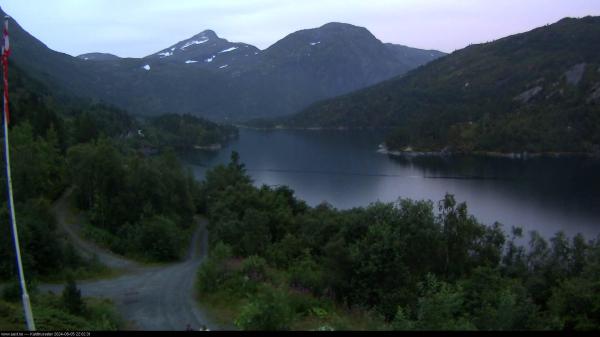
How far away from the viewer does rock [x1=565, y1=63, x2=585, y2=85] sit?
99550mm

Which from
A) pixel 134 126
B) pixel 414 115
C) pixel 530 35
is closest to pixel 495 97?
pixel 414 115

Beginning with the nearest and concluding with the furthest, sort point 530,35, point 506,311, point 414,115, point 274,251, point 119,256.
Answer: point 506,311, point 119,256, point 274,251, point 414,115, point 530,35

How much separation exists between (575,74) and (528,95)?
9531 mm

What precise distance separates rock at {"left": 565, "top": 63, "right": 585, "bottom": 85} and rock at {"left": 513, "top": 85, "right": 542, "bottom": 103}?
551 cm

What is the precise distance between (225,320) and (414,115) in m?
119

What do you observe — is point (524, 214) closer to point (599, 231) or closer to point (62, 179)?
point (599, 231)

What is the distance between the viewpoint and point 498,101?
106 m

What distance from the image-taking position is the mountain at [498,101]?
269ft

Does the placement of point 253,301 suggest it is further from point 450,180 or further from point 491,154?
point 491,154

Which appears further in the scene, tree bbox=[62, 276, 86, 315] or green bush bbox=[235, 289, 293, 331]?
tree bbox=[62, 276, 86, 315]

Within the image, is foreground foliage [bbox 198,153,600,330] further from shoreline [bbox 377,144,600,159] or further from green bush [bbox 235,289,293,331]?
shoreline [bbox 377,144,600,159]

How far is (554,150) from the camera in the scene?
76.2m

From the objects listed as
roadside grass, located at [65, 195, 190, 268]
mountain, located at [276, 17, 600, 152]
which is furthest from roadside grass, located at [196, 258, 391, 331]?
mountain, located at [276, 17, 600, 152]

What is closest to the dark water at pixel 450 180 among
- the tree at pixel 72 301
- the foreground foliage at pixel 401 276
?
the foreground foliage at pixel 401 276
